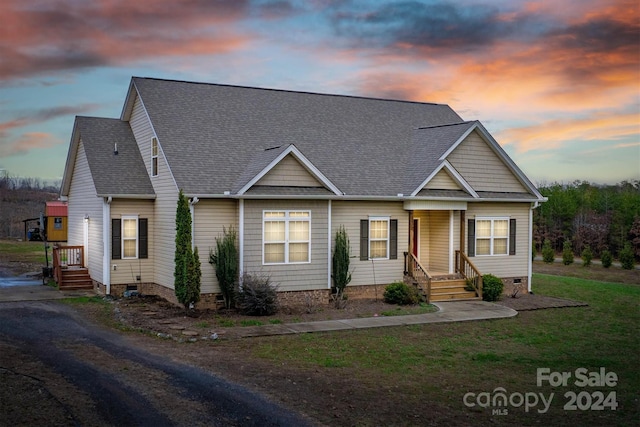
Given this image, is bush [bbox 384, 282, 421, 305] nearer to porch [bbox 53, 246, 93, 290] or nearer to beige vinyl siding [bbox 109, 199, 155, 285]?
beige vinyl siding [bbox 109, 199, 155, 285]

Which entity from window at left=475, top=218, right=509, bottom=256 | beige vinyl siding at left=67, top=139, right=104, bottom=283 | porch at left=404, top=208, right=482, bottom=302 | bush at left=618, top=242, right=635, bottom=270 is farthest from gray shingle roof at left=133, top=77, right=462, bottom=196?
bush at left=618, top=242, right=635, bottom=270

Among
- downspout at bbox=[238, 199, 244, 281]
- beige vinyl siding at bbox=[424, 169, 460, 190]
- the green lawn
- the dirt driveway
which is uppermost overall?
beige vinyl siding at bbox=[424, 169, 460, 190]

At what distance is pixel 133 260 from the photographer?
22750 mm

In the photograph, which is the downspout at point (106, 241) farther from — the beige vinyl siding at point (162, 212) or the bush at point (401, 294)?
the bush at point (401, 294)

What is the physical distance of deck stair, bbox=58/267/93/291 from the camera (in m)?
24.0

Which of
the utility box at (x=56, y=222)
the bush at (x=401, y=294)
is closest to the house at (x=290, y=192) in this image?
the bush at (x=401, y=294)

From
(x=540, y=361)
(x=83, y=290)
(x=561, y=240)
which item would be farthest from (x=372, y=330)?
(x=561, y=240)

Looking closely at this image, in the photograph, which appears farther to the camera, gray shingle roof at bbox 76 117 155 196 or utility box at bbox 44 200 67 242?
utility box at bbox 44 200 67 242

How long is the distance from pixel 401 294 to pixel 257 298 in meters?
5.63

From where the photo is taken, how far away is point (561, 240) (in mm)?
57344

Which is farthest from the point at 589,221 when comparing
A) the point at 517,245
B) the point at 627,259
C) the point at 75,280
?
the point at 75,280

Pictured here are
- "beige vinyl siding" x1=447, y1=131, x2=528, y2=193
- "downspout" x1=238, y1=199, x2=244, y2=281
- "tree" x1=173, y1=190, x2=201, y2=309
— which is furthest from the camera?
"beige vinyl siding" x1=447, y1=131, x2=528, y2=193

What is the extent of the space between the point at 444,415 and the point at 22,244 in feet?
158

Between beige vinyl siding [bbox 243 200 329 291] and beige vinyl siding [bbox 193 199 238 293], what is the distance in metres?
0.62
